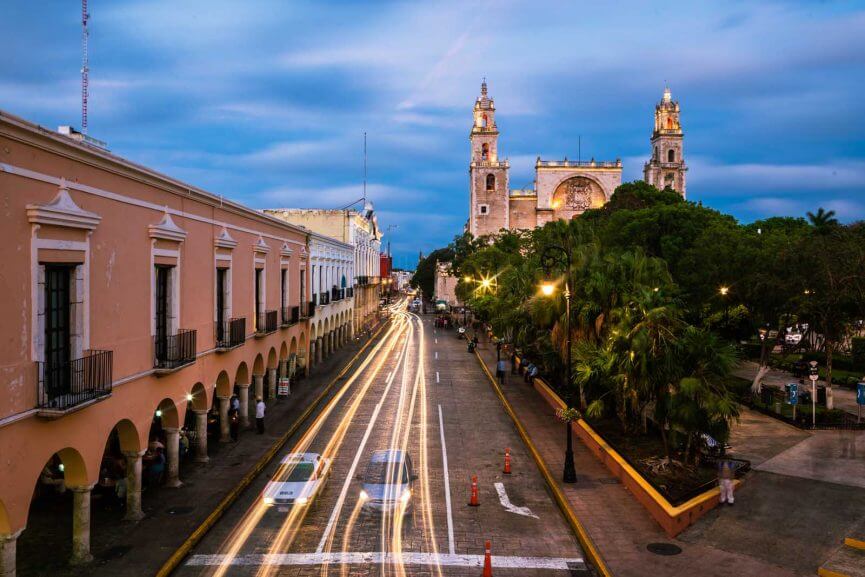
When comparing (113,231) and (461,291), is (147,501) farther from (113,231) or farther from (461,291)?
(461,291)

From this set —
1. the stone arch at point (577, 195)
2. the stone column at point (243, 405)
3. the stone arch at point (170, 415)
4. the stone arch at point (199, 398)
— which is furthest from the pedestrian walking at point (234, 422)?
the stone arch at point (577, 195)

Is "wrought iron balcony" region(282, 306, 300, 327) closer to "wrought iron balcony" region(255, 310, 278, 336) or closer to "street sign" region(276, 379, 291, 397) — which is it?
"street sign" region(276, 379, 291, 397)

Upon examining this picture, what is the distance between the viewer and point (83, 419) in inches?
481

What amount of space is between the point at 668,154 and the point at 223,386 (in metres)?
97.3

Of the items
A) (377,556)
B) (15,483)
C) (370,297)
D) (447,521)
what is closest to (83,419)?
(15,483)

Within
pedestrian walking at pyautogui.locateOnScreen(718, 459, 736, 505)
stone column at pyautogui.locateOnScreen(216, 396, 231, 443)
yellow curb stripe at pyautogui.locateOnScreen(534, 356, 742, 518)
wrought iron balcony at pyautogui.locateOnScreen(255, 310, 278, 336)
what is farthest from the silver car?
wrought iron balcony at pyautogui.locateOnScreen(255, 310, 278, 336)

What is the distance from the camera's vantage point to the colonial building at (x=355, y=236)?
182ft

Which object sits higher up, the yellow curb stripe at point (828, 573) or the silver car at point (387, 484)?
the silver car at point (387, 484)

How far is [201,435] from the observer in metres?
19.2

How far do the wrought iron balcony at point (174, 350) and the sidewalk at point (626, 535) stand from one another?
9.97 m

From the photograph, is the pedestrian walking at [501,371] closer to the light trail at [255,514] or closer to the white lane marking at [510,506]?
the light trail at [255,514]

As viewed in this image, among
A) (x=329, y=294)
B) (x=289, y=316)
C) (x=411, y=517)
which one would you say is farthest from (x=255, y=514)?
(x=329, y=294)

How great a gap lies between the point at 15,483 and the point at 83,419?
2.08m

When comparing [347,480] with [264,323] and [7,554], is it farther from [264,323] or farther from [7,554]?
[264,323]
